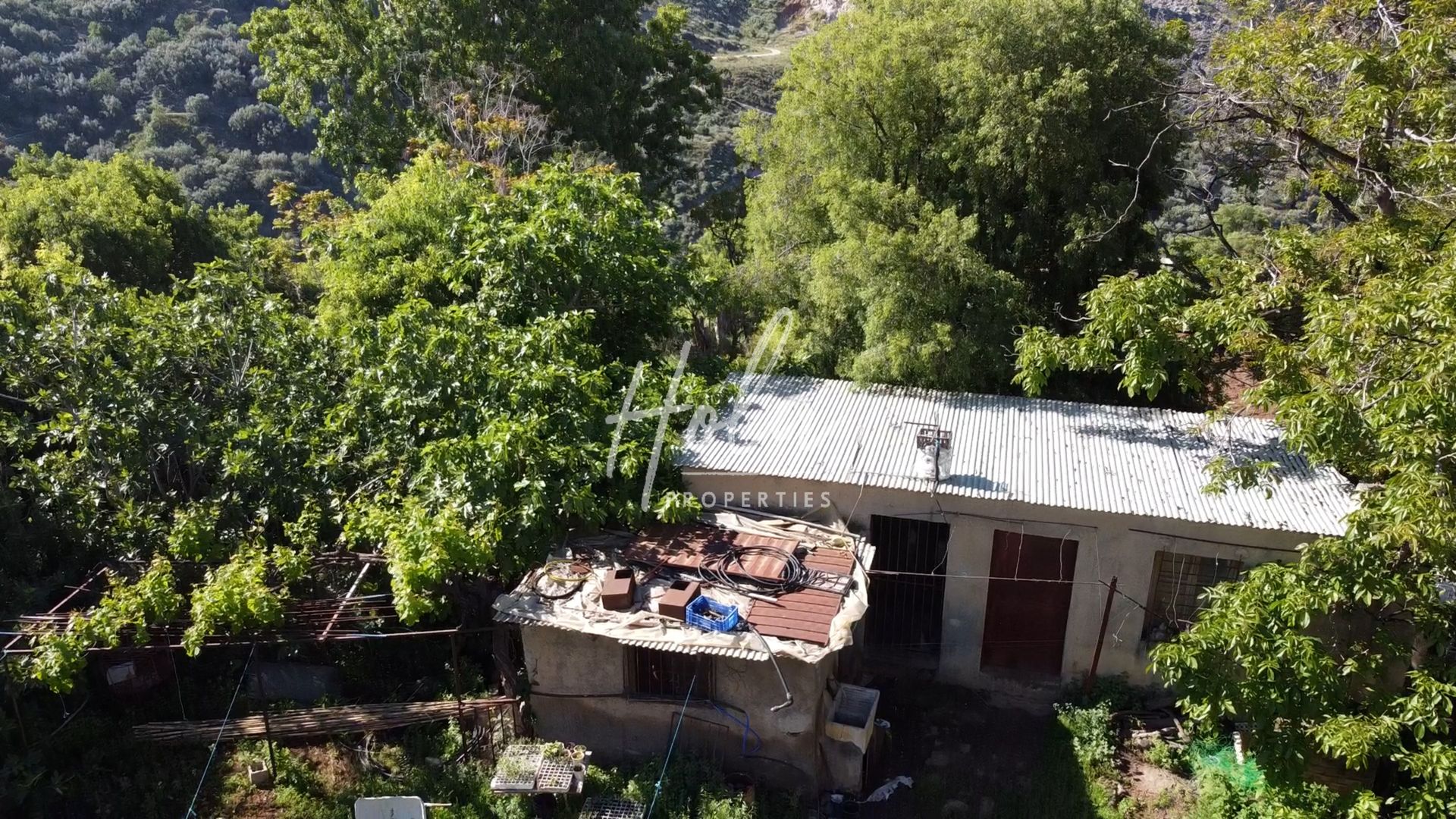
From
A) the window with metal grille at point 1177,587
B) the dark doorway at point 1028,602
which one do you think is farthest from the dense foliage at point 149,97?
the window with metal grille at point 1177,587

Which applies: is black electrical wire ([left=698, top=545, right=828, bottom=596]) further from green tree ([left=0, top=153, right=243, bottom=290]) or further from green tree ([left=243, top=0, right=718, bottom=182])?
green tree ([left=243, top=0, right=718, bottom=182])

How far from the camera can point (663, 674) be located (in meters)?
8.79

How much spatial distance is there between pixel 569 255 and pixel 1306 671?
29.2 feet

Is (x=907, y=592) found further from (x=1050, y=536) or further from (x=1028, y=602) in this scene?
(x=1050, y=536)

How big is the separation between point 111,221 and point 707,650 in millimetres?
15525

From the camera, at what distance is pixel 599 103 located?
1819cm

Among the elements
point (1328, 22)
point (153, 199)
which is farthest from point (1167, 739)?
point (153, 199)

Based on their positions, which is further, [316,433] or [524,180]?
[524,180]

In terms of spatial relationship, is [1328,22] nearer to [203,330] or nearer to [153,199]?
[203,330]

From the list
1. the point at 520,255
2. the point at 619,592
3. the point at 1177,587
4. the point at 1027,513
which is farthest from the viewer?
the point at 520,255

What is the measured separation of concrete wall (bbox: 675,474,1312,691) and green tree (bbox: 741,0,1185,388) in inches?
114

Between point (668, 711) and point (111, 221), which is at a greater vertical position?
point (111, 221)

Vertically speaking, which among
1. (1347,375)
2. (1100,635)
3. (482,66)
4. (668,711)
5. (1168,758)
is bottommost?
(1168,758)

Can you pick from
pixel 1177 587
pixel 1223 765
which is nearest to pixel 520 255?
pixel 1177 587
